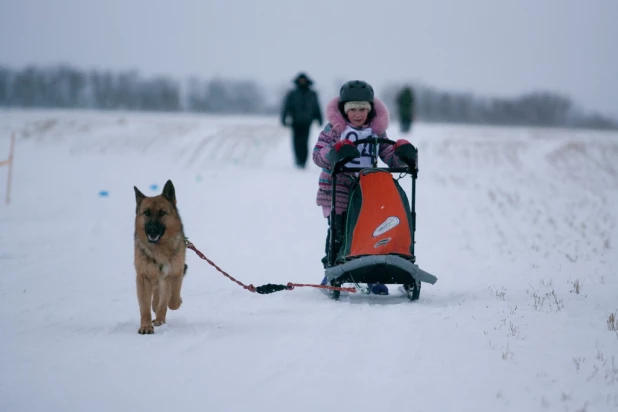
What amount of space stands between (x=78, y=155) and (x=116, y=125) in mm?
12551

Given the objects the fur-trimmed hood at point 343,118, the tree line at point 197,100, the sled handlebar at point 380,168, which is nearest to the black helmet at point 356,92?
A: the fur-trimmed hood at point 343,118

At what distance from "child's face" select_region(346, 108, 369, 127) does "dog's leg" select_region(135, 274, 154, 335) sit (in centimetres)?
252

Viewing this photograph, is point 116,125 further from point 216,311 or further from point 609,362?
point 609,362

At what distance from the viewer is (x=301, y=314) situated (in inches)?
191

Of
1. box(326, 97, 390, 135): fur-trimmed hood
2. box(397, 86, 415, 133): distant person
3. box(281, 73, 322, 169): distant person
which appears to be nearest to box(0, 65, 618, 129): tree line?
box(397, 86, 415, 133): distant person

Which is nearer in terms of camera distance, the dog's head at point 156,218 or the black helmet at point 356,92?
the dog's head at point 156,218

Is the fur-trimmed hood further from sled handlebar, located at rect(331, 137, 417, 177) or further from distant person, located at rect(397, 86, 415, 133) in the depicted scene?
distant person, located at rect(397, 86, 415, 133)

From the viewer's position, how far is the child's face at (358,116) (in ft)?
19.0

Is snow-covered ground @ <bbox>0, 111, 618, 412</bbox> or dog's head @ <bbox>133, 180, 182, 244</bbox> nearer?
snow-covered ground @ <bbox>0, 111, 618, 412</bbox>

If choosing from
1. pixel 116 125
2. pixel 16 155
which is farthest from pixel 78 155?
pixel 116 125

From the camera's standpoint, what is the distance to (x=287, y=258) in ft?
25.8

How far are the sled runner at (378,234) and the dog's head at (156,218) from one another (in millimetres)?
1396

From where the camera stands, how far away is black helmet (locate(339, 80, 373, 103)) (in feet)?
18.7

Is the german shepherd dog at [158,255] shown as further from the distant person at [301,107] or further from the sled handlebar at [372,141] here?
the distant person at [301,107]
